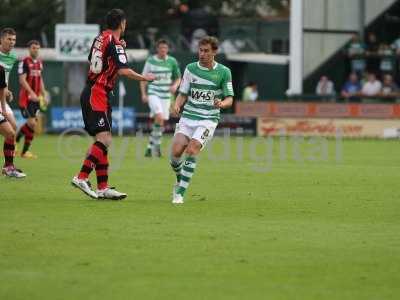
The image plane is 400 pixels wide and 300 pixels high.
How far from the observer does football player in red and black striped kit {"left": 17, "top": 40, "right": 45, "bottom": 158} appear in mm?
23719

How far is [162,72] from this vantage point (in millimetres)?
25656

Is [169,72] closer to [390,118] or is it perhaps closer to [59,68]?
[390,118]

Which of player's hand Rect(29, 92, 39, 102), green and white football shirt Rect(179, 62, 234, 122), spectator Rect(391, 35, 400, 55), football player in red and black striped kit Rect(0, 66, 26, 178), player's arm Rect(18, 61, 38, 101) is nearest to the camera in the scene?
green and white football shirt Rect(179, 62, 234, 122)

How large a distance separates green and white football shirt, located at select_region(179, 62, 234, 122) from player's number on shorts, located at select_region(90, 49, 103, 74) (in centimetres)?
118

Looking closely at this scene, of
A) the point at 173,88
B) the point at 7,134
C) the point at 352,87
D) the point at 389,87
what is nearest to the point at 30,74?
the point at 173,88

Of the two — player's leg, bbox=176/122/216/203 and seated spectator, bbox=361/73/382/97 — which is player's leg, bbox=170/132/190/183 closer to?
player's leg, bbox=176/122/216/203

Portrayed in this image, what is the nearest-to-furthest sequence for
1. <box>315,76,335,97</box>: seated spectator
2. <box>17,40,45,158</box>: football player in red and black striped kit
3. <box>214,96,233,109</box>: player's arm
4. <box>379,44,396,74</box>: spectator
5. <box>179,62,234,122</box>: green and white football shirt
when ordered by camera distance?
1. <box>214,96,233,109</box>: player's arm
2. <box>179,62,234,122</box>: green and white football shirt
3. <box>17,40,45,158</box>: football player in red and black striped kit
4. <box>315,76,335,97</box>: seated spectator
5. <box>379,44,396,74</box>: spectator

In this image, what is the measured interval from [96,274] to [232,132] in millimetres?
27726

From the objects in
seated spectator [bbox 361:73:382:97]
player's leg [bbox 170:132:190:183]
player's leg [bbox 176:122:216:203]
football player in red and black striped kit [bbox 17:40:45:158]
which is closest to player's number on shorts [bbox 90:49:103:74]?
player's leg [bbox 170:132:190:183]

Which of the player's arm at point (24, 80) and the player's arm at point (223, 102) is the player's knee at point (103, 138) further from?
the player's arm at point (24, 80)

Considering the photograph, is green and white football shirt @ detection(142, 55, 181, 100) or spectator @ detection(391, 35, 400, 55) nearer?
green and white football shirt @ detection(142, 55, 181, 100)

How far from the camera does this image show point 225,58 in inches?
1716

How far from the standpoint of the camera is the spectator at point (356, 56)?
42.6 metres

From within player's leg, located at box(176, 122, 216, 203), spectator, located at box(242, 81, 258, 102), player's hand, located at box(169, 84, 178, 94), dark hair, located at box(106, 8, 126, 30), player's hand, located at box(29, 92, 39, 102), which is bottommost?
spectator, located at box(242, 81, 258, 102)
